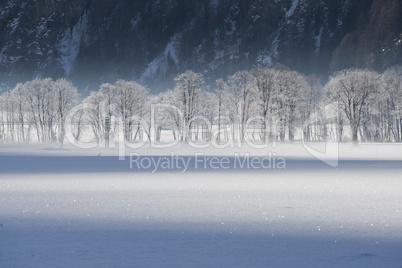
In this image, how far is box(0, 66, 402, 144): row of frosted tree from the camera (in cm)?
7581

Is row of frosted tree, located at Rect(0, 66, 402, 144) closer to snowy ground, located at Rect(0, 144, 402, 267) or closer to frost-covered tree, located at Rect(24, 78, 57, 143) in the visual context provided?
frost-covered tree, located at Rect(24, 78, 57, 143)

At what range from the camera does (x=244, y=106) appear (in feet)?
276

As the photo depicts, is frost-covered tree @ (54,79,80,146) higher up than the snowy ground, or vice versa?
frost-covered tree @ (54,79,80,146)

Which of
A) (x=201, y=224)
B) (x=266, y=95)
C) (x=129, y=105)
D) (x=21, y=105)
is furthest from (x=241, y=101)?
(x=201, y=224)

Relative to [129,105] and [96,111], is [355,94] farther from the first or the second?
[96,111]

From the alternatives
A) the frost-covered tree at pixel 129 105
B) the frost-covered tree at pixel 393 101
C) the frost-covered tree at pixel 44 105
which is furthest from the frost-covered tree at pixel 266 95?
the frost-covered tree at pixel 44 105

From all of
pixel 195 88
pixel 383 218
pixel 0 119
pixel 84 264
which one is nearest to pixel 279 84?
pixel 195 88

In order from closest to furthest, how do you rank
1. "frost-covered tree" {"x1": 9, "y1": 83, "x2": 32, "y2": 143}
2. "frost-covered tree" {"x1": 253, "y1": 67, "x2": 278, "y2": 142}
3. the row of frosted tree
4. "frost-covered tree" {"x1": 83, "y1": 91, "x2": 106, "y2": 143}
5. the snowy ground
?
the snowy ground
the row of frosted tree
"frost-covered tree" {"x1": 253, "y1": 67, "x2": 278, "y2": 142}
"frost-covered tree" {"x1": 83, "y1": 91, "x2": 106, "y2": 143}
"frost-covered tree" {"x1": 9, "y1": 83, "x2": 32, "y2": 143}

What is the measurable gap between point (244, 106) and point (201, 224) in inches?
2878

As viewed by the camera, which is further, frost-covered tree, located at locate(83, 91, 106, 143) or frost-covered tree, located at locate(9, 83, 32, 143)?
frost-covered tree, located at locate(9, 83, 32, 143)

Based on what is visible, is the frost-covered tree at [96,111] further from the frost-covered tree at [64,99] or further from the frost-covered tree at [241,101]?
the frost-covered tree at [241,101]

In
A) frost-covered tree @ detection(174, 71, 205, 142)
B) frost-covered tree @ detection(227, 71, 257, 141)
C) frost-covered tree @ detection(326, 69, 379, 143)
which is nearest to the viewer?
frost-covered tree @ detection(326, 69, 379, 143)

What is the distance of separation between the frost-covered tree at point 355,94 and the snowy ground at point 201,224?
53.0m

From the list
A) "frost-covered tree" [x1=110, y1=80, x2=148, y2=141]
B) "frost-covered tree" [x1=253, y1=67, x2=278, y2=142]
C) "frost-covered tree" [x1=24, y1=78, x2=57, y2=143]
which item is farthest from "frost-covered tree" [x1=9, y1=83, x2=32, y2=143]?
"frost-covered tree" [x1=253, y1=67, x2=278, y2=142]
